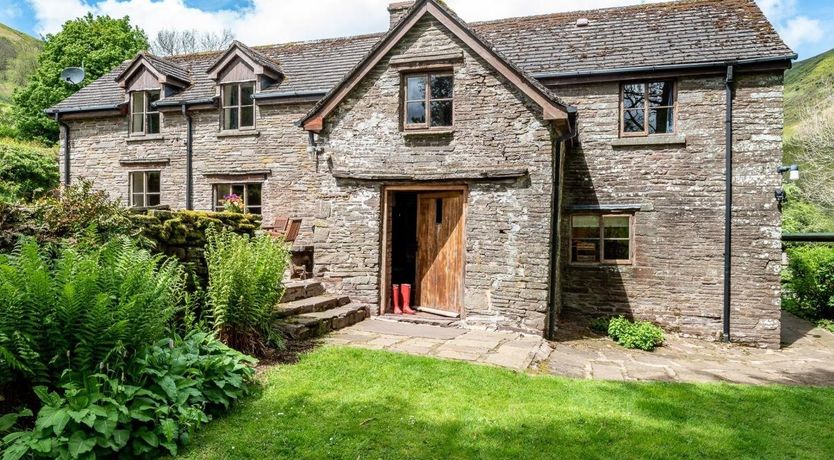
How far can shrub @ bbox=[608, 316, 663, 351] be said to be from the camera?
391 inches

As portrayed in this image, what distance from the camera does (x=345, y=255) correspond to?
10180 mm

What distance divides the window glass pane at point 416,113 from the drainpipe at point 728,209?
6724mm

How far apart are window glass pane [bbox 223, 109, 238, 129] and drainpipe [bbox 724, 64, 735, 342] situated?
1301 cm

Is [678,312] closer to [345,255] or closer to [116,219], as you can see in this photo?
[345,255]

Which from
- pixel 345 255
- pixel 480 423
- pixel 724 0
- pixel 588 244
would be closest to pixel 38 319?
pixel 480 423

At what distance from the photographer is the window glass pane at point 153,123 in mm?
15711

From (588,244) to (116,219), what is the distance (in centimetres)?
990

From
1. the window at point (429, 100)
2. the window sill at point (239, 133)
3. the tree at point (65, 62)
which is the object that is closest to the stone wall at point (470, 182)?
the window at point (429, 100)

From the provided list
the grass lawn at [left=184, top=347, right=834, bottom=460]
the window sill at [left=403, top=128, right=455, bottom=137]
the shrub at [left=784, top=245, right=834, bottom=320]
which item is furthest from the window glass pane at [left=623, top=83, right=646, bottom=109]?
the shrub at [left=784, top=245, right=834, bottom=320]

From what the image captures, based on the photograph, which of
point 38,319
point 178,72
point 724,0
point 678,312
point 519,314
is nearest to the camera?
point 38,319

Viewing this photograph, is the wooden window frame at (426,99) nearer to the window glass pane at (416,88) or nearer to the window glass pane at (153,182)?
the window glass pane at (416,88)

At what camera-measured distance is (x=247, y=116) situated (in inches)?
584

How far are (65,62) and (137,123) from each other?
62.3 feet

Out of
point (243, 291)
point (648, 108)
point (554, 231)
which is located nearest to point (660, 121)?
point (648, 108)
